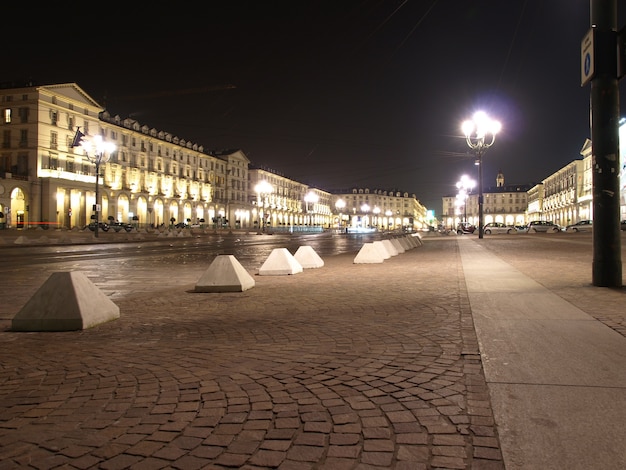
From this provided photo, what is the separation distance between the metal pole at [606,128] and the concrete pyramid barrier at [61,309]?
8850 mm

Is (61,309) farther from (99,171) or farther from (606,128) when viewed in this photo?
(99,171)

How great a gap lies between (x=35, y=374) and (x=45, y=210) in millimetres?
68721

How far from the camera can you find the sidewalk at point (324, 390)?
287 centimetres

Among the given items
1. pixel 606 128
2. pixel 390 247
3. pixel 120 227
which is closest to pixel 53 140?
pixel 120 227

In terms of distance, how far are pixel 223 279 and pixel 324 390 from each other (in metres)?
6.45

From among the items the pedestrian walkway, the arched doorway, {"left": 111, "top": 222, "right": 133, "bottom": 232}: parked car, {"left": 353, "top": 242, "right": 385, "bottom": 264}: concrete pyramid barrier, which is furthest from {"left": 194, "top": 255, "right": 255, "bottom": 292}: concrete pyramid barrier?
the arched doorway

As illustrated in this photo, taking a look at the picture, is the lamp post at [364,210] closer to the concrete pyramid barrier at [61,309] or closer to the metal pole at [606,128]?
the metal pole at [606,128]

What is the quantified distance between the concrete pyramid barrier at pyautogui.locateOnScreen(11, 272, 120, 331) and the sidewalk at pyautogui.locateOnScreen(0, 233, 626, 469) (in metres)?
0.22

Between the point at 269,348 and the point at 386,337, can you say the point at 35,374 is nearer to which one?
the point at 269,348

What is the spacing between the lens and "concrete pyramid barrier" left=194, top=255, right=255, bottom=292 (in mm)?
10031

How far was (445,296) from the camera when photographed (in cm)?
900

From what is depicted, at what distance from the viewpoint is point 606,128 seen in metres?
8.97

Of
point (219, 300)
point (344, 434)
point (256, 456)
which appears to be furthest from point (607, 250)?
point (256, 456)

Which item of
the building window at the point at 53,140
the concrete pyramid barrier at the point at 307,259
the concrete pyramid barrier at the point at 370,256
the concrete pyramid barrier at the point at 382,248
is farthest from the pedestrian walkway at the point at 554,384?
the building window at the point at 53,140
